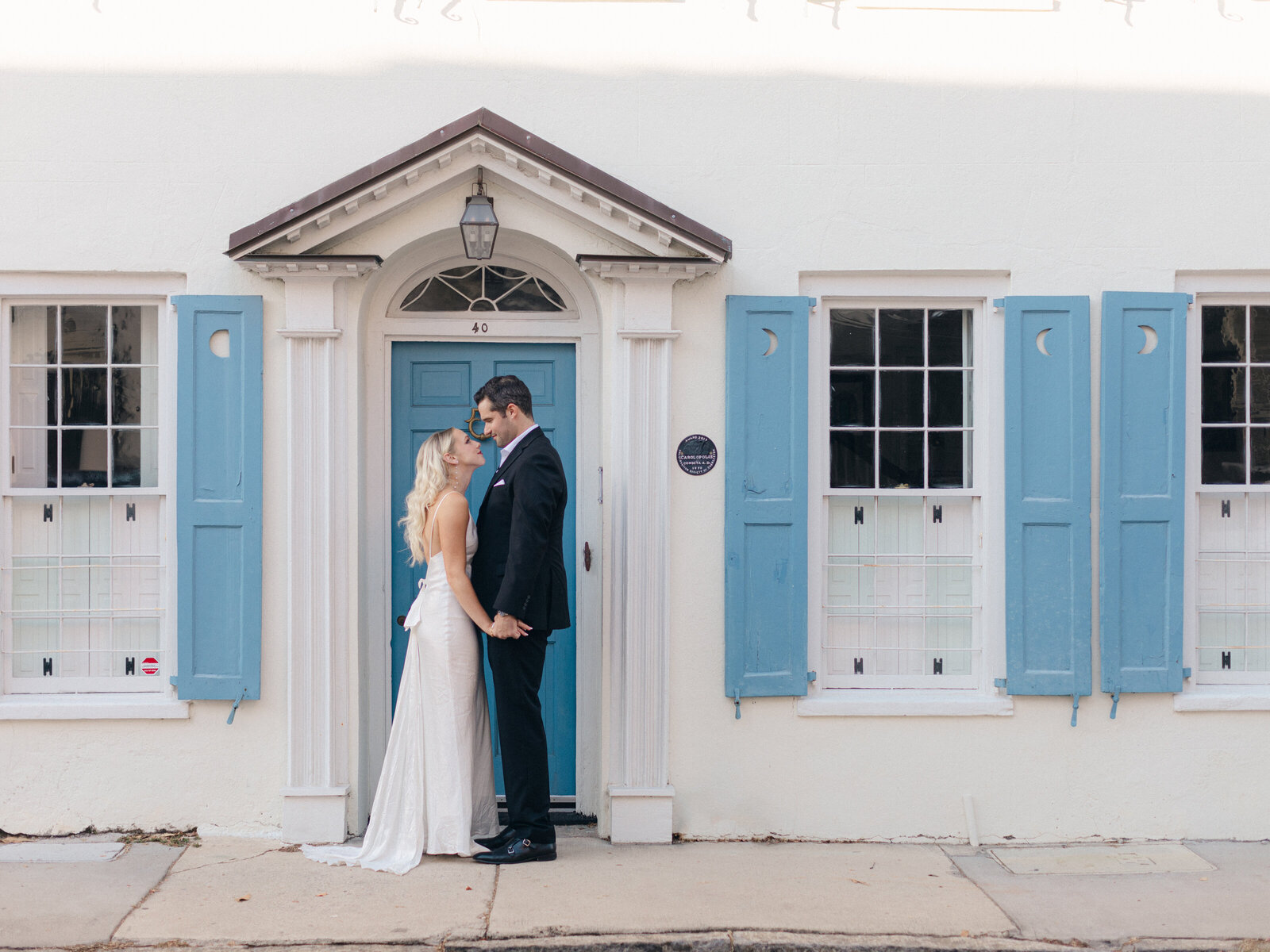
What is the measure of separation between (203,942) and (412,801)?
3.59 ft

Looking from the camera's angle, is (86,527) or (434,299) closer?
(86,527)

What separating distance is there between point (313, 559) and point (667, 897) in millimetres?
2311

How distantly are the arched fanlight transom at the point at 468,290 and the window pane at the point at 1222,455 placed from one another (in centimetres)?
349

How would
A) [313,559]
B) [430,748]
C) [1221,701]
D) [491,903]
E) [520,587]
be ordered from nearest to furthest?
[491,903]
[520,587]
[430,748]
[313,559]
[1221,701]

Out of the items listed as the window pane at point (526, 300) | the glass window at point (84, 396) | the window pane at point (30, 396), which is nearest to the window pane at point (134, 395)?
the glass window at point (84, 396)

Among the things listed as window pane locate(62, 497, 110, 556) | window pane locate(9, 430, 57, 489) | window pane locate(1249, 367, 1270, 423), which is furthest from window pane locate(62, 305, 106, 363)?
window pane locate(1249, 367, 1270, 423)

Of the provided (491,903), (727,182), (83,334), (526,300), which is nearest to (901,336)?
(727,182)

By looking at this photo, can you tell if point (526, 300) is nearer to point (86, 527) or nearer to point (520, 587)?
point (520, 587)

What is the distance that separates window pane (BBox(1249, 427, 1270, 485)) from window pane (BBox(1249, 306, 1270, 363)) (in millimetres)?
370

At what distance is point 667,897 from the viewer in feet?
14.8

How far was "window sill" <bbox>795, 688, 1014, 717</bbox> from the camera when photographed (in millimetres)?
5336

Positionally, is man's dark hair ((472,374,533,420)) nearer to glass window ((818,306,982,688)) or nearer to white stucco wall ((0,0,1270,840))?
white stucco wall ((0,0,1270,840))

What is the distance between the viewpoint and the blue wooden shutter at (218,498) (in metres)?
5.20

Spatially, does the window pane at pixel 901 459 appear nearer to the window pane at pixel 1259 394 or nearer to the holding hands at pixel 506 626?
the window pane at pixel 1259 394
